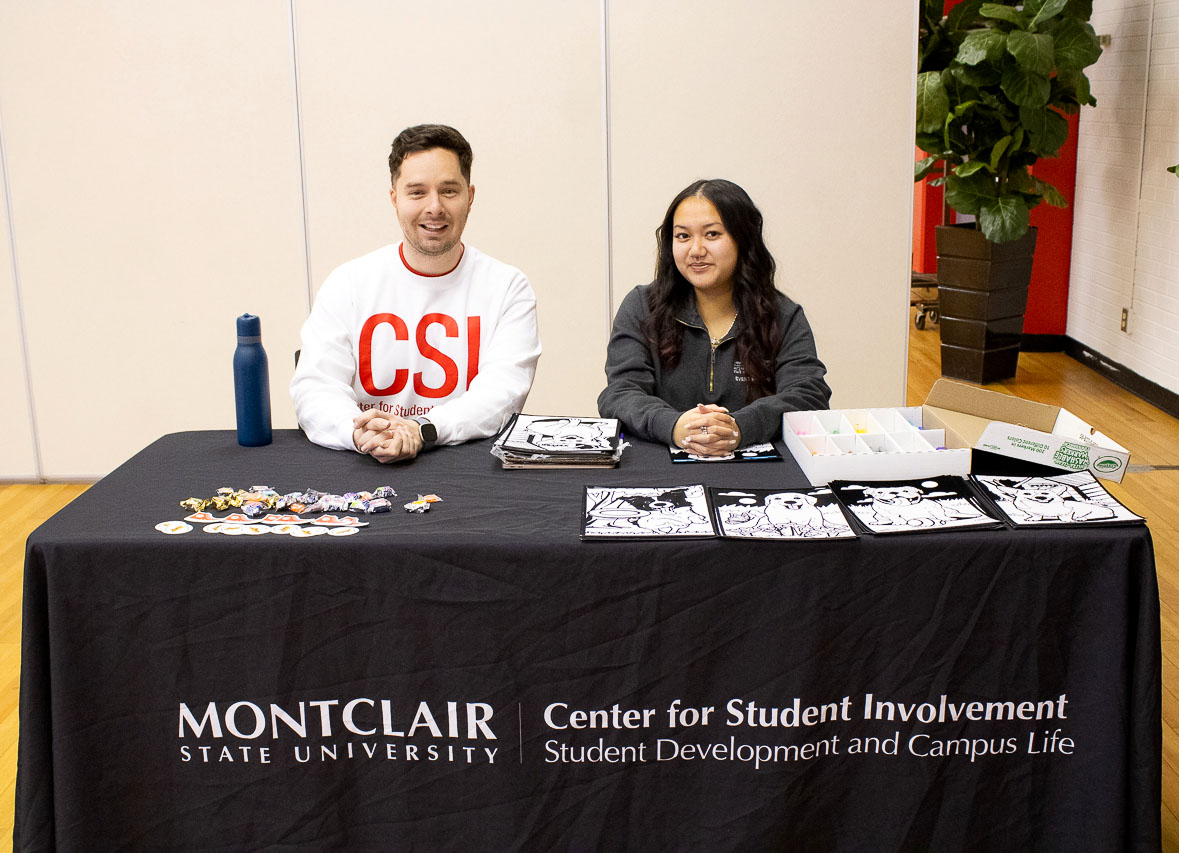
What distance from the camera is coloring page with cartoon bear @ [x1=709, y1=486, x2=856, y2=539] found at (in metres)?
1.62

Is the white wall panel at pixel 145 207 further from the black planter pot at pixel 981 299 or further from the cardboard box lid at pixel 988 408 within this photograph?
the black planter pot at pixel 981 299

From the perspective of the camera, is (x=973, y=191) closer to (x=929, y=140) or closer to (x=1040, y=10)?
(x=929, y=140)

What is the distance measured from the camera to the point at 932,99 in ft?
17.3

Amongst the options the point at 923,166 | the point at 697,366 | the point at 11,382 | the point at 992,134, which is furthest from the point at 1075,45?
the point at 11,382

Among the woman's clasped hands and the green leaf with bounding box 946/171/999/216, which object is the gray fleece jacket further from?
the green leaf with bounding box 946/171/999/216

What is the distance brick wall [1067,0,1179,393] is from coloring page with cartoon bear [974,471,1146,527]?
3.70m

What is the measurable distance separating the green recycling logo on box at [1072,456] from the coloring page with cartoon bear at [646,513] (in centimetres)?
61

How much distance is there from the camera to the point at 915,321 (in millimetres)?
7551

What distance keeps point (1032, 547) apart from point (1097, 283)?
16.5 feet

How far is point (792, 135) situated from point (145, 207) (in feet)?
7.69

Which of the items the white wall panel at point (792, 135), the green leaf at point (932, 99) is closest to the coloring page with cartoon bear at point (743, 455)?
the white wall panel at point (792, 135)

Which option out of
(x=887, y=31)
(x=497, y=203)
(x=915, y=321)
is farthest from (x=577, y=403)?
(x=915, y=321)

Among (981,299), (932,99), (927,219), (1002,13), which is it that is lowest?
(981,299)

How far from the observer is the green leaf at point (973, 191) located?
5402 mm
